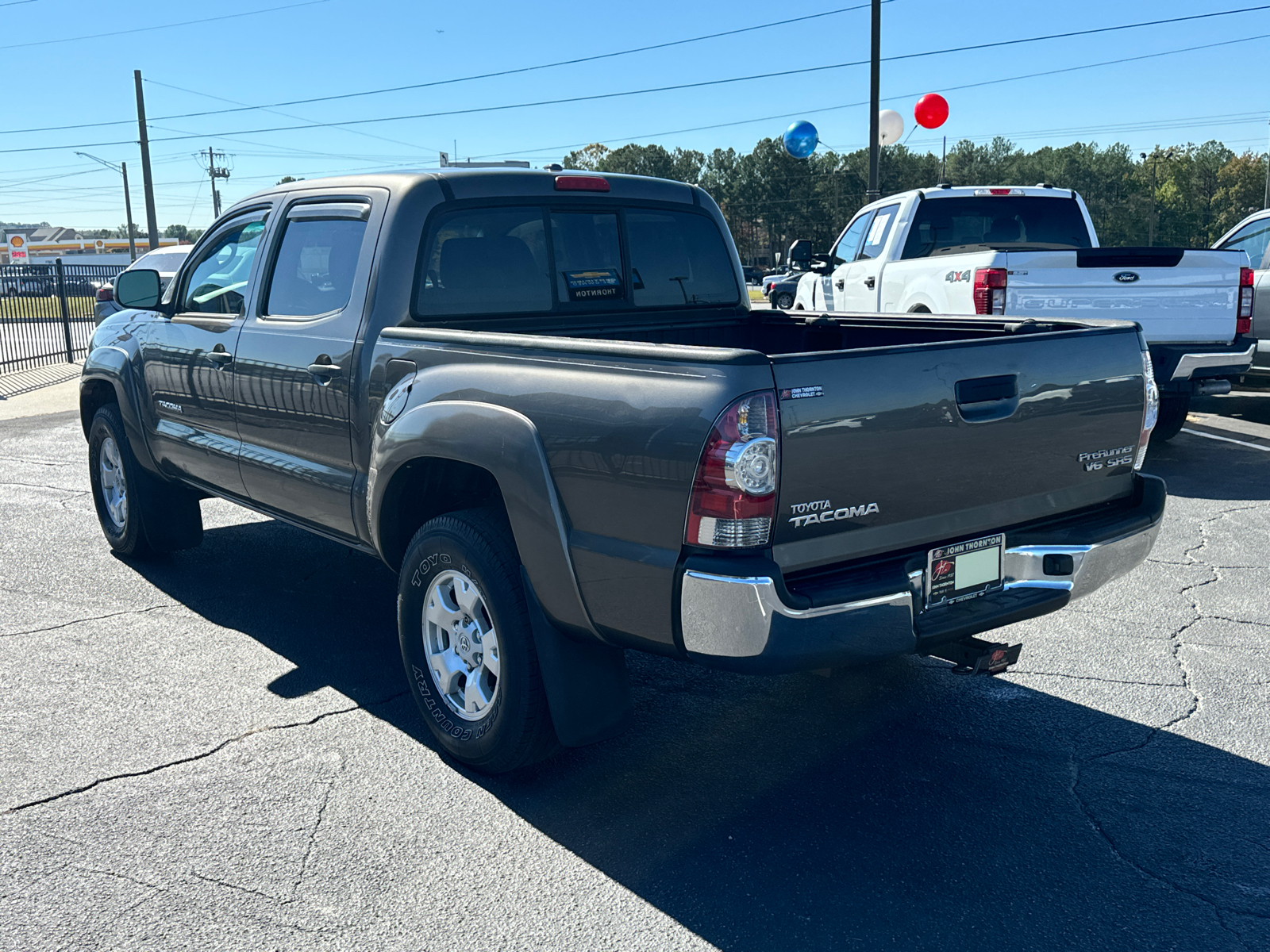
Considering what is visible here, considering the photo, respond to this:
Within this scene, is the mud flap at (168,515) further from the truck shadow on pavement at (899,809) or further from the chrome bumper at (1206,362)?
the chrome bumper at (1206,362)

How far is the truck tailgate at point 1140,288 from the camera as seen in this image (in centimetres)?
806

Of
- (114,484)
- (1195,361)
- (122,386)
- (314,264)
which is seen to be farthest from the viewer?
(1195,361)

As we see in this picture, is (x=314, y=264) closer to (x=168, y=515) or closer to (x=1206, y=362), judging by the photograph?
(x=168, y=515)

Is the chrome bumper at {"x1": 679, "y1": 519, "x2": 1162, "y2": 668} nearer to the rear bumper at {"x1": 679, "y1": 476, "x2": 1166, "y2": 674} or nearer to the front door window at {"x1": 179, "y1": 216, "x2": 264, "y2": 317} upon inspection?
the rear bumper at {"x1": 679, "y1": 476, "x2": 1166, "y2": 674}

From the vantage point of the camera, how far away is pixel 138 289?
18.5 ft

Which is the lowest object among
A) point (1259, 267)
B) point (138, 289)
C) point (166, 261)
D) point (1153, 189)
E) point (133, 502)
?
point (133, 502)

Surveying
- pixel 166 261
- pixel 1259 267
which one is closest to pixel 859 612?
pixel 1259 267

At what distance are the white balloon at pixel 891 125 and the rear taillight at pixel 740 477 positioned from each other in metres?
21.7

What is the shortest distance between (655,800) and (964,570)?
122 cm

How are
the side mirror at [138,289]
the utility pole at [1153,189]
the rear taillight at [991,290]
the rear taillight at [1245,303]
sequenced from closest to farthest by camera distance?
the side mirror at [138,289] < the rear taillight at [991,290] < the rear taillight at [1245,303] < the utility pole at [1153,189]

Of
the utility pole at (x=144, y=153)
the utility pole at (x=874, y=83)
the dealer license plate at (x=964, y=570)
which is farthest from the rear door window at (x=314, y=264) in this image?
Result: the utility pole at (x=144, y=153)

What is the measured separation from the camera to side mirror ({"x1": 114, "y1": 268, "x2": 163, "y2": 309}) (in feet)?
18.3

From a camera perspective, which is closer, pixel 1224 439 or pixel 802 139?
pixel 1224 439

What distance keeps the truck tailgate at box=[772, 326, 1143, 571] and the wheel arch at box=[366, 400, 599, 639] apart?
713 millimetres
